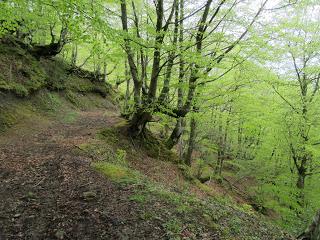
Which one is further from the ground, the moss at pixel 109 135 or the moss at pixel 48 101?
the moss at pixel 48 101

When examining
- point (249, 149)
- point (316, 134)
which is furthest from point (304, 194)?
point (249, 149)

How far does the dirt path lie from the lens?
16.3 ft

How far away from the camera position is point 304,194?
43.4ft

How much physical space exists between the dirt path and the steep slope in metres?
0.02

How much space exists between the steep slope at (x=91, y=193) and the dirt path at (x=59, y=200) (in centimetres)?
2

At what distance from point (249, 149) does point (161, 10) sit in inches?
589

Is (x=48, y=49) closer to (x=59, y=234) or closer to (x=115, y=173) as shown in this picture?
(x=115, y=173)

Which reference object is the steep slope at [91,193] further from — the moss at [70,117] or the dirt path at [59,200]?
the moss at [70,117]

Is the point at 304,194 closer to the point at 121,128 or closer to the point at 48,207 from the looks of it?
the point at 121,128

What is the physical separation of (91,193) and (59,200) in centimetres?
69

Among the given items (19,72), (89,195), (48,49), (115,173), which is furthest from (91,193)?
(48,49)

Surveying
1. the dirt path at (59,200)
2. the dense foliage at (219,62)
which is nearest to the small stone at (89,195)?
the dirt path at (59,200)

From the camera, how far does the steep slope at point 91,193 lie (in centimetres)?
515

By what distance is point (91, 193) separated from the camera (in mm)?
6230
